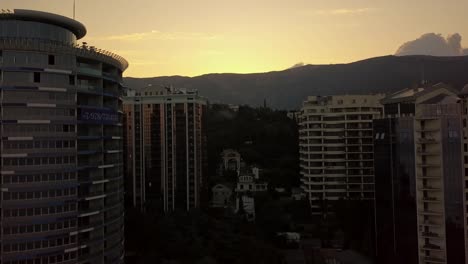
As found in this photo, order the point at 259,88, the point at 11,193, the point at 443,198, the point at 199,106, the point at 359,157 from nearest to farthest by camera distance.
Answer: the point at 11,193, the point at 443,198, the point at 359,157, the point at 199,106, the point at 259,88

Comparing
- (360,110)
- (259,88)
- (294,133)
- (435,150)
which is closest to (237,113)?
(294,133)

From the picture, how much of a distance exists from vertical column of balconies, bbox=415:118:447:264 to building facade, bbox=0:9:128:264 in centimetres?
1356

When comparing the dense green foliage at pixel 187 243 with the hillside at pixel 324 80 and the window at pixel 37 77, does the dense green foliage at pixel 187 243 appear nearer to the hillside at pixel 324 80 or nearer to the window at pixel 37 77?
the window at pixel 37 77

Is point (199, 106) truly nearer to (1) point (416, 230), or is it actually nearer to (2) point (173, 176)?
(2) point (173, 176)

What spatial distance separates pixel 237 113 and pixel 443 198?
45.2 meters

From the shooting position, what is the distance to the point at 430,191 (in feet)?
64.4

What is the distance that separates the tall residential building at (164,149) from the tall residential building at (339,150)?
28.8 feet

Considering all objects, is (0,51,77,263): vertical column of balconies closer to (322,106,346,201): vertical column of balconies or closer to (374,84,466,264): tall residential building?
(374,84,466,264): tall residential building

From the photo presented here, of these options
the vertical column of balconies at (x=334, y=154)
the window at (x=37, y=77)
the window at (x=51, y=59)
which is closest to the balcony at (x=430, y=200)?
the vertical column of balconies at (x=334, y=154)

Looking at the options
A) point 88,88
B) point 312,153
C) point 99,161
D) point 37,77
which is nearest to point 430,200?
point 312,153

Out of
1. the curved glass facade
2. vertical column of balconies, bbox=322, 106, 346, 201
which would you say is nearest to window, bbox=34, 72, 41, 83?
the curved glass facade

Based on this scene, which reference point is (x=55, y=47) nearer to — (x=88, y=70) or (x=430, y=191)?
(x=88, y=70)

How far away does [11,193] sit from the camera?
1484cm

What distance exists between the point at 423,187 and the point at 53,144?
51.3ft
